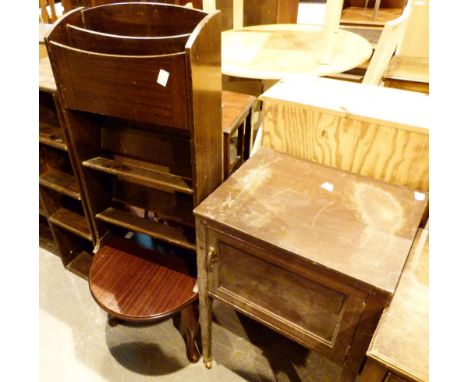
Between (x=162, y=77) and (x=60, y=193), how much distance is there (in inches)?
52.8

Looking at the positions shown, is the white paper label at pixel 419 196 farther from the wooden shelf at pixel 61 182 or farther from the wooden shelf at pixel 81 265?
the wooden shelf at pixel 81 265

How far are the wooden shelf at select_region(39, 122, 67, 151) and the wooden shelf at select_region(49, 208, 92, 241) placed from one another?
493 millimetres

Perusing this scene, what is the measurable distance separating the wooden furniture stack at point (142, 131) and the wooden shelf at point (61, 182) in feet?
0.86

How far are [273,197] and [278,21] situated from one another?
2319 mm

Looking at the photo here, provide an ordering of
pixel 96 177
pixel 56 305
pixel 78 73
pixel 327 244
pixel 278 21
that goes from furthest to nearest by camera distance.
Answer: pixel 278 21 < pixel 56 305 < pixel 96 177 < pixel 78 73 < pixel 327 244

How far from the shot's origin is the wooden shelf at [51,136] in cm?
156

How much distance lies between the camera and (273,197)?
1.13 meters

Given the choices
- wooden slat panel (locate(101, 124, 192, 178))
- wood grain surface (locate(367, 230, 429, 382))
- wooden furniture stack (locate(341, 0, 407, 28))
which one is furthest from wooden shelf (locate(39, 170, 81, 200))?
wooden furniture stack (locate(341, 0, 407, 28))

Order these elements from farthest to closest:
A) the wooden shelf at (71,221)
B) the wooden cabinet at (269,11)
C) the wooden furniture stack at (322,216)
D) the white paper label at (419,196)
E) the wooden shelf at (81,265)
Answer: the wooden cabinet at (269,11) < the wooden shelf at (81,265) < the wooden shelf at (71,221) < the white paper label at (419,196) < the wooden furniture stack at (322,216)

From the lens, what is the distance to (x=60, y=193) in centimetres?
196

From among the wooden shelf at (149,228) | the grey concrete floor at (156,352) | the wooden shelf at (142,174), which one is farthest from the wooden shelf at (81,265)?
the wooden shelf at (142,174)

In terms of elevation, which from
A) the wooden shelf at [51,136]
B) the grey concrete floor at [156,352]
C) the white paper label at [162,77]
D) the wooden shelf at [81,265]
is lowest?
the grey concrete floor at [156,352]
